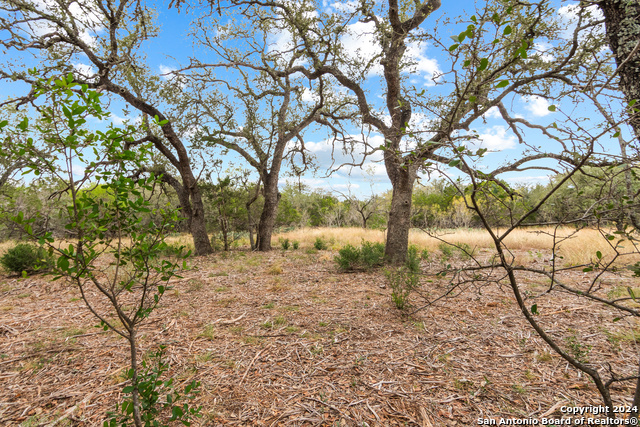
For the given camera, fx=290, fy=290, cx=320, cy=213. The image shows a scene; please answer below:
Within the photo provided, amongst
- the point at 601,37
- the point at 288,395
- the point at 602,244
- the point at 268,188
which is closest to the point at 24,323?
the point at 288,395

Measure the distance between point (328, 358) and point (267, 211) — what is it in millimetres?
8393

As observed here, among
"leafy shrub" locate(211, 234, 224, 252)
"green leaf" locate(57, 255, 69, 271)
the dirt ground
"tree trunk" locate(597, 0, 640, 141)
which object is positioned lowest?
the dirt ground

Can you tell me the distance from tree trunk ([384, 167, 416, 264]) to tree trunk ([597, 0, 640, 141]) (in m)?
4.42

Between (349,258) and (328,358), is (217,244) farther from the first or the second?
(328,358)

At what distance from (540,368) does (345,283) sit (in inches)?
139

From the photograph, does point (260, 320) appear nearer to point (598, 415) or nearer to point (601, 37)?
point (598, 415)

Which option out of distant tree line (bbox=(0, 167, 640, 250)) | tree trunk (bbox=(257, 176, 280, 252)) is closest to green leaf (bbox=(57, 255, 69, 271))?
distant tree line (bbox=(0, 167, 640, 250))

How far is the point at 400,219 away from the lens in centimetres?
723

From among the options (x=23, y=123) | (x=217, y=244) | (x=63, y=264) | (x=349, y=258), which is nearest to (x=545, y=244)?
(x=349, y=258)

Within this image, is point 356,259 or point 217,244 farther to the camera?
point 217,244

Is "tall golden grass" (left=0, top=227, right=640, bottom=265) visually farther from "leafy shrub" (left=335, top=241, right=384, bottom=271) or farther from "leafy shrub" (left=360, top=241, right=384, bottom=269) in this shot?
"leafy shrub" (left=335, top=241, right=384, bottom=271)

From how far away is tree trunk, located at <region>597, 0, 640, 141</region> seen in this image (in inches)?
105

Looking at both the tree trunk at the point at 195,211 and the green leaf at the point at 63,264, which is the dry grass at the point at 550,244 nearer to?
the tree trunk at the point at 195,211

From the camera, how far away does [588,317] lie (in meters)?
3.88
